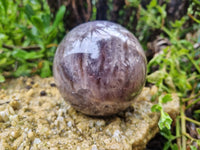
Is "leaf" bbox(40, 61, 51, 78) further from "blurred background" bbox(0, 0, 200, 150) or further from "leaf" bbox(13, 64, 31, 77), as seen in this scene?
"leaf" bbox(13, 64, 31, 77)

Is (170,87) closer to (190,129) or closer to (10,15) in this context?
(190,129)

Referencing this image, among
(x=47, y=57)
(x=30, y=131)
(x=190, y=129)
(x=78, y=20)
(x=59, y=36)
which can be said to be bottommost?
(x=190, y=129)

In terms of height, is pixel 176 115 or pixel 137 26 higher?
pixel 137 26

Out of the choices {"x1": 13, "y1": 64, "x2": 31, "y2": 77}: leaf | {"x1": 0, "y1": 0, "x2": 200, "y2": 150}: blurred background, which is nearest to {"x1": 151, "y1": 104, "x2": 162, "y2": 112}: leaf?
{"x1": 0, "y1": 0, "x2": 200, "y2": 150}: blurred background

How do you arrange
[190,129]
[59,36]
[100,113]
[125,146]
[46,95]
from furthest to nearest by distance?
[59,36] → [46,95] → [190,129] → [100,113] → [125,146]

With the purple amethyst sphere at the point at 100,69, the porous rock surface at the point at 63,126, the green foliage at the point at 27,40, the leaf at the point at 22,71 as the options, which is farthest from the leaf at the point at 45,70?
the purple amethyst sphere at the point at 100,69

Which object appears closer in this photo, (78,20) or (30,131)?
(30,131)

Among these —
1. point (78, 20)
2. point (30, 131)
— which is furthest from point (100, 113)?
point (78, 20)
